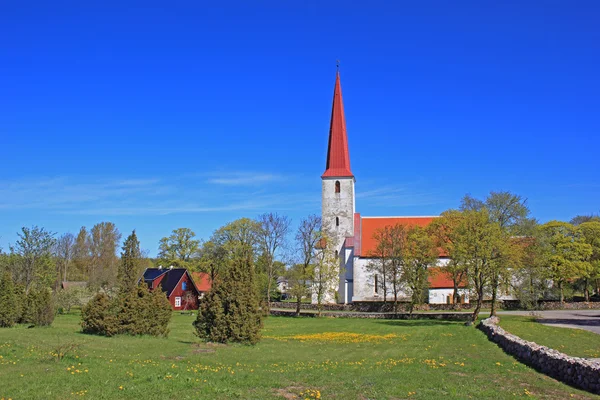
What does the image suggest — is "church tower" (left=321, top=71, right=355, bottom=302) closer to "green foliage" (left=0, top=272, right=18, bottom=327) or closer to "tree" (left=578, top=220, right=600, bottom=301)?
"tree" (left=578, top=220, right=600, bottom=301)

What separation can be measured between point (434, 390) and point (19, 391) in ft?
31.2

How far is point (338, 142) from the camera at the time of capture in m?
66.6

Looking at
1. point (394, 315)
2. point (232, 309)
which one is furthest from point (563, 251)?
point (232, 309)

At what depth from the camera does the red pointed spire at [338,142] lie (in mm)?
66000

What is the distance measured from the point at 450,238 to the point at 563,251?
25.1 metres

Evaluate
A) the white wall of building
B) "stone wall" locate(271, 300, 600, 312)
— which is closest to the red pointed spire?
"stone wall" locate(271, 300, 600, 312)

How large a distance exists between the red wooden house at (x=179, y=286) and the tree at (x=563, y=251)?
140ft

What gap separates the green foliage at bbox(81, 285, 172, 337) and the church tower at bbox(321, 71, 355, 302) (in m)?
41.0

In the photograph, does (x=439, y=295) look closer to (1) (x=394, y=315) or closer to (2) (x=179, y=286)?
(1) (x=394, y=315)

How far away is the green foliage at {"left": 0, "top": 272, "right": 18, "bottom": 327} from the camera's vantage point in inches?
1157

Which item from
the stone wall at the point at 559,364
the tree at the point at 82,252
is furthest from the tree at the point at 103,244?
the stone wall at the point at 559,364

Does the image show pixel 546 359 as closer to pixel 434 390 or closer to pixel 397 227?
pixel 434 390

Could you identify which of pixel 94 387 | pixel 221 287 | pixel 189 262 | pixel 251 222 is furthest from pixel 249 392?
pixel 189 262

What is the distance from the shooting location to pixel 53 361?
14148 mm
